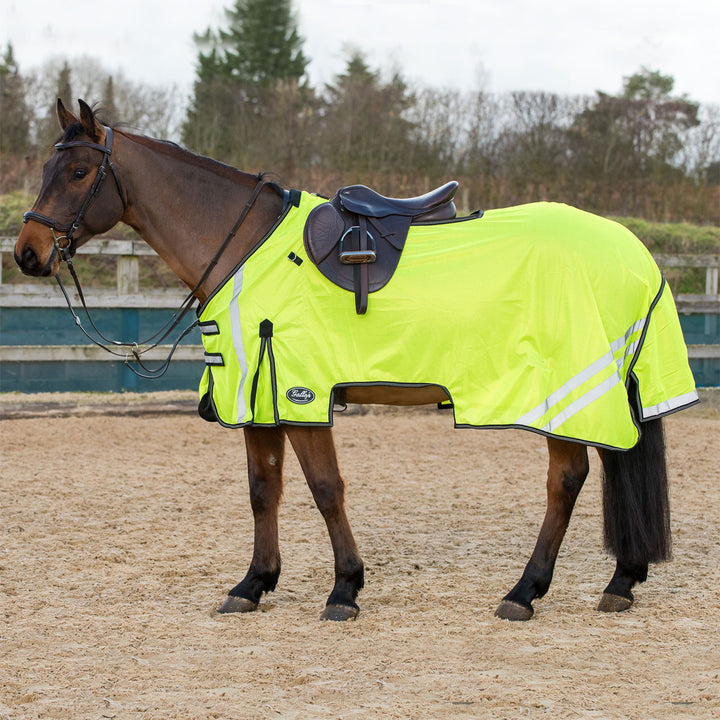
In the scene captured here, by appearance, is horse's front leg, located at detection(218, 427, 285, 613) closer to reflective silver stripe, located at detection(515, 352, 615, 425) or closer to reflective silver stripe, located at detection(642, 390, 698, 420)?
reflective silver stripe, located at detection(515, 352, 615, 425)

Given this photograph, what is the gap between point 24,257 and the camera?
3412 millimetres

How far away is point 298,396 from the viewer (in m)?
3.35

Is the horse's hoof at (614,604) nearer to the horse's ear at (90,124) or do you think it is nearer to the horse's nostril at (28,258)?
the horse's nostril at (28,258)

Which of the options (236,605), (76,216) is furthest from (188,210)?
(236,605)

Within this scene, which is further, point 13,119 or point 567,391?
point 13,119

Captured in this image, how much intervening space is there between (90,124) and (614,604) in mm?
2891

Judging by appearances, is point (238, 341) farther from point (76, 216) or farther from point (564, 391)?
point (564, 391)

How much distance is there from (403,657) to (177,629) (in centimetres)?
90

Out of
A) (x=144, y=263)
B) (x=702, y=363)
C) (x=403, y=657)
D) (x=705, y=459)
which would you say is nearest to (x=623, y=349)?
(x=403, y=657)

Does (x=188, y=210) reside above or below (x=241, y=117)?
below

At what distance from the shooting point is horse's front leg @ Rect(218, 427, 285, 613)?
3652 millimetres

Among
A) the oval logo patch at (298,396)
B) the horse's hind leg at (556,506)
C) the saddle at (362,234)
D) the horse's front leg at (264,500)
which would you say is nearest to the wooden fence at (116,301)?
the horse's front leg at (264,500)

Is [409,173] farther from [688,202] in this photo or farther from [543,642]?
[543,642]

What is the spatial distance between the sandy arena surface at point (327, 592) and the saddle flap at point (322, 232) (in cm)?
147
